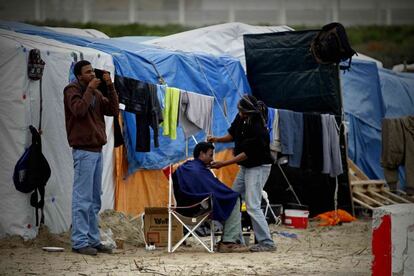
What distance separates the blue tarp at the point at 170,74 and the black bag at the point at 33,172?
220 centimetres

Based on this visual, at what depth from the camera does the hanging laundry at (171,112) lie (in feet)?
32.9

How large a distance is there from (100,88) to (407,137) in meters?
6.93

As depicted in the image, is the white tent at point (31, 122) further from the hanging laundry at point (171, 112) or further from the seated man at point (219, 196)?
the seated man at point (219, 196)

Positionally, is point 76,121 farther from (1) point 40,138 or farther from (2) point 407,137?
(2) point 407,137

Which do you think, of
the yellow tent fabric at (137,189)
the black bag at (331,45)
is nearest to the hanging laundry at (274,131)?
the black bag at (331,45)

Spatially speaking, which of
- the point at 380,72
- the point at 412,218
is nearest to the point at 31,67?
the point at 412,218

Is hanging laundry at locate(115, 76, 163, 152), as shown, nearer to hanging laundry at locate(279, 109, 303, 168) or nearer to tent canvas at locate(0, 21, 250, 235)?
tent canvas at locate(0, 21, 250, 235)

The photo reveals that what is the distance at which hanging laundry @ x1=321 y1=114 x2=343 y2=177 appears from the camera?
1256 centimetres

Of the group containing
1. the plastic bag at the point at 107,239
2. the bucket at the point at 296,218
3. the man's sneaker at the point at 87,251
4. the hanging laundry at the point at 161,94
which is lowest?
the bucket at the point at 296,218

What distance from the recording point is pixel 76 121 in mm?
8180

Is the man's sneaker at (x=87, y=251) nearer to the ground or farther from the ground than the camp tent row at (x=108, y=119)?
nearer to the ground

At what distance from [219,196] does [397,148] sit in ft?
19.5

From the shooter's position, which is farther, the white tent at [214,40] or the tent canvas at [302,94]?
the white tent at [214,40]

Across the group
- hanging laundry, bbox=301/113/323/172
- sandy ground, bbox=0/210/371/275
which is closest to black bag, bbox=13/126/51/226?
sandy ground, bbox=0/210/371/275
